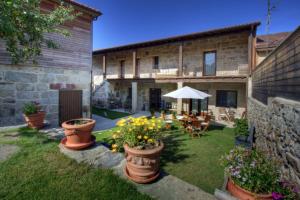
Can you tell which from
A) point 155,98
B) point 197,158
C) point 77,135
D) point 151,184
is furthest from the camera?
point 155,98

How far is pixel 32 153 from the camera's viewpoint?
421 cm

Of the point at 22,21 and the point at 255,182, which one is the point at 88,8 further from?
the point at 255,182

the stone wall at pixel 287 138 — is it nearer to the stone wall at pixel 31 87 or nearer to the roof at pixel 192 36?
the roof at pixel 192 36

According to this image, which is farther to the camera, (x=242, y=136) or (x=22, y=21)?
(x=242, y=136)

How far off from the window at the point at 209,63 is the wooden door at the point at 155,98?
4.52 meters

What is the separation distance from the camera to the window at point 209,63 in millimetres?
12422

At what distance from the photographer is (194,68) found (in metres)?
13.1

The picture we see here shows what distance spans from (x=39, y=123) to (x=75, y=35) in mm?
5260

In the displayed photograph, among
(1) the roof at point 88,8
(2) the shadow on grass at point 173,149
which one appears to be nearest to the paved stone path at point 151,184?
(2) the shadow on grass at point 173,149

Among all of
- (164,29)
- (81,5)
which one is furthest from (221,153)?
(164,29)

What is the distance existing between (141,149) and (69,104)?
7590 mm

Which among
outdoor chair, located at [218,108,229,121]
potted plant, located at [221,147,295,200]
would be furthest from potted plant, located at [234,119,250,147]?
outdoor chair, located at [218,108,229,121]

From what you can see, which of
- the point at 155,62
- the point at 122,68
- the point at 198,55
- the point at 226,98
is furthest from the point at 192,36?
the point at 122,68

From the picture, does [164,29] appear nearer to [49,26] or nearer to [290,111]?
[49,26]
